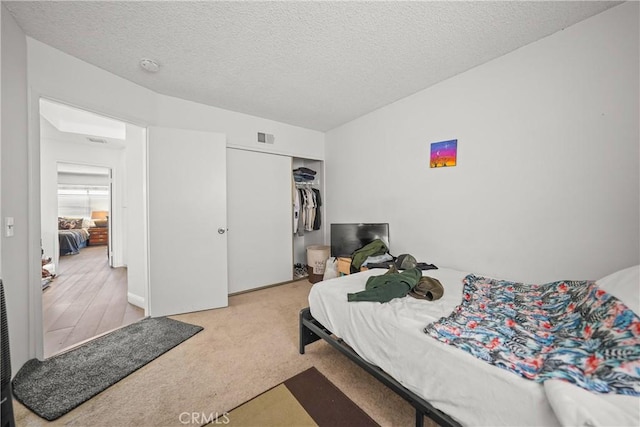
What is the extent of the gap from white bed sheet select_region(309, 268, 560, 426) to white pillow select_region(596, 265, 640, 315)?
611 millimetres

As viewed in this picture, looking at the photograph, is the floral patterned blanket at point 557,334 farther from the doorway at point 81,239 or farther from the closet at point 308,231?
the doorway at point 81,239

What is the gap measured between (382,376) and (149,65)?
3046 mm

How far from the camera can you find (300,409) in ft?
4.63

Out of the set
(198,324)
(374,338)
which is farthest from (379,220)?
(198,324)

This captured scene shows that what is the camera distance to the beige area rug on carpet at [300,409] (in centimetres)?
133

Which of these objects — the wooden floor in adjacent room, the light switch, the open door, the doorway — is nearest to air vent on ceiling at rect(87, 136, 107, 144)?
the doorway

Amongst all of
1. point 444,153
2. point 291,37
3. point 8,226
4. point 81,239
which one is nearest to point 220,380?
point 8,226

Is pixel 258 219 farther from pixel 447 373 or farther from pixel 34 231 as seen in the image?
pixel 447 373

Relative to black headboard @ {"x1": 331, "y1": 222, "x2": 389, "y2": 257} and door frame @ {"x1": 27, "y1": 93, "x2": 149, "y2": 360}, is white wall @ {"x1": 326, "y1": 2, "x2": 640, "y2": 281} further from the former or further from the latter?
door frame @ {"x1": 27, "y1": 93, "x2": 149, "y2": 360}

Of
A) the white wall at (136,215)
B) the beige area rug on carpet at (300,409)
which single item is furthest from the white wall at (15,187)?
the beige area rug on carpet at (300,409)

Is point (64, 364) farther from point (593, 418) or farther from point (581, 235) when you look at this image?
point (581, 235)

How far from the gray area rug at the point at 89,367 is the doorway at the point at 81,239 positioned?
0.84 ft

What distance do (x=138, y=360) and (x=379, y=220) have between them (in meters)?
2.83

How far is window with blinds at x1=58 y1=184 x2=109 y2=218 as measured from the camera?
8648 mm
